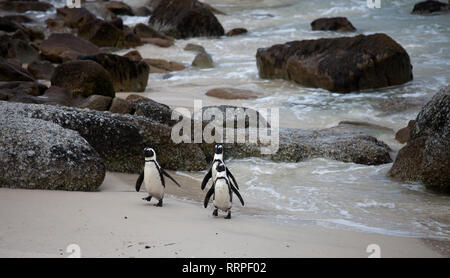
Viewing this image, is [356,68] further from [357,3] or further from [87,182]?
[357,3]

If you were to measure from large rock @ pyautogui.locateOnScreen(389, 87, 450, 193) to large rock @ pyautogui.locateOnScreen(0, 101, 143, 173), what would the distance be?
3.08 m

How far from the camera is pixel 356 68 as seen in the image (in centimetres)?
1270

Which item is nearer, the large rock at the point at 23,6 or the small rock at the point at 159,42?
the small rock at the point at 159,42

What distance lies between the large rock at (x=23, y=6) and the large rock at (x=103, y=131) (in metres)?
19.9

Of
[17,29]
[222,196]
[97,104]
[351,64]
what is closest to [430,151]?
[222,196]

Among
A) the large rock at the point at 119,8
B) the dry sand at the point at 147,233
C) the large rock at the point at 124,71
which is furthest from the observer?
the large rock at the point at 119,8

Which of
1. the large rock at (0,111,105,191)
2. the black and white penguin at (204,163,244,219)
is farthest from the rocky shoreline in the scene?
the black and white penguin at (204,163,244,219)

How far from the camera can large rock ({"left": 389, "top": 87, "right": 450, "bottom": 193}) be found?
6543 millimetres

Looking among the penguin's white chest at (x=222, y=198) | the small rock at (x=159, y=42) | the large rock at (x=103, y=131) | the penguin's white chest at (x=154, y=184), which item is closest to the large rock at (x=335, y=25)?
the small rock at (x=159, y=42)

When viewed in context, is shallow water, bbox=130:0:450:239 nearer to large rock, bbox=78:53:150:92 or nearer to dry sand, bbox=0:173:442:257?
large rock, bbox=78:53:150:92

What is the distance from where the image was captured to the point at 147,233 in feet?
13.5

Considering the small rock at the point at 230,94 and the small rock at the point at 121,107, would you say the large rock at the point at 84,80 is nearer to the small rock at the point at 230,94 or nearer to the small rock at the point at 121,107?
the small rock at the point at 121,107

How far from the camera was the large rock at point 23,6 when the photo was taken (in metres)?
24.7

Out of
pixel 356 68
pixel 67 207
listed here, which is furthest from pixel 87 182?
pixel 356 68
